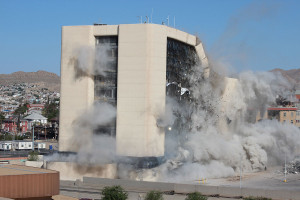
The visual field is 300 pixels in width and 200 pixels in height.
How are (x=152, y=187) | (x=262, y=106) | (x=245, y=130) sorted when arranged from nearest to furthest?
(x=152, y=187), (x=245, y=130), (x=262, y=106)

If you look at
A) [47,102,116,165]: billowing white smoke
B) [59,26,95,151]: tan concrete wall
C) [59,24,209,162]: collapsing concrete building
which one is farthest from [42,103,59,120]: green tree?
[47,102,116,165]: billowing white smoke

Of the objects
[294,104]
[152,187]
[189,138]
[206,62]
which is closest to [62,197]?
[152,187]

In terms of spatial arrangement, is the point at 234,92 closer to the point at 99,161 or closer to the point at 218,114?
the point at 218,114

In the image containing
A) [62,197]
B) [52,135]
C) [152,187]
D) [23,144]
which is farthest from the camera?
[52,135]

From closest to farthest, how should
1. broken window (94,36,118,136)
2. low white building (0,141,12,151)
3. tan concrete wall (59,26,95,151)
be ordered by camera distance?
1. broken window (94,36,118,136)
2. tan concrete wall (59,26,95,151)
3. low white building (0,141,12,151)

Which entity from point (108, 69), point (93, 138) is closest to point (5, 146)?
point (93, 138)

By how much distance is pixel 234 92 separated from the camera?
8606 centimetres

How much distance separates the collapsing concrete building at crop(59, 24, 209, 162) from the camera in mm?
63062

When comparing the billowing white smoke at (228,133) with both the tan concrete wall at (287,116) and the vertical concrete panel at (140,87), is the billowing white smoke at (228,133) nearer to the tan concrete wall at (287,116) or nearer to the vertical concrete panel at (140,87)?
the vertical concrete panel at (140,87)

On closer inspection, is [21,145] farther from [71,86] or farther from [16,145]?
[71,86]

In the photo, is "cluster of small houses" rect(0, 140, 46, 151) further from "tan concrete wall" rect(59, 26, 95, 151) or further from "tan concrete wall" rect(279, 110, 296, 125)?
"tan concrete wall" rect(279, 110, 296, 125)

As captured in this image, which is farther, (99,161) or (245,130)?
(245,130)

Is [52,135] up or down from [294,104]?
down

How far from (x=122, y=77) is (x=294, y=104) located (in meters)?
59.8
